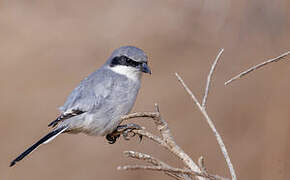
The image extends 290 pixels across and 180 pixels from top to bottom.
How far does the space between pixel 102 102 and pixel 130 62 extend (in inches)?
8.4

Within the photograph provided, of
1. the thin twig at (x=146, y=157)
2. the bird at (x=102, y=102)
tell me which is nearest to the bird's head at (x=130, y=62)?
the bird at (x=102, y=102)

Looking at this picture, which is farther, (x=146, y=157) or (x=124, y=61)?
(x=124, y=61)

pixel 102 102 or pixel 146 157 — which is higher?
pixel 146 157

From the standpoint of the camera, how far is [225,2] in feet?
8.73

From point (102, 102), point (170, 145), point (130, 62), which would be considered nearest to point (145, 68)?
point (130, 62)

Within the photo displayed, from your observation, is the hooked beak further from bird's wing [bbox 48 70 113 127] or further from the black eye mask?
bird's wing [bbox 48 70 113 127]

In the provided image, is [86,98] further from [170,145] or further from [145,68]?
[170,145]

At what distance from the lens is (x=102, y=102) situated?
6.03 ft

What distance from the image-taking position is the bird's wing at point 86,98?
1803 millimetres

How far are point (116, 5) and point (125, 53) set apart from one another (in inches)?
53.3

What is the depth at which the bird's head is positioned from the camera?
→ 6.18 ft

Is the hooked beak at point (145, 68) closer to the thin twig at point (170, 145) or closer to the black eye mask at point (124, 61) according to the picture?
the black eye mask at point (124, 61)

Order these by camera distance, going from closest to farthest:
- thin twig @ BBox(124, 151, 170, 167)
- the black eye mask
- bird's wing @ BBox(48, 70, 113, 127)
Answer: thin twig @ BBox(124, 151, 170, 167) < bird's wing @ BBox(48, 70, 113, 127) < the black eye mask

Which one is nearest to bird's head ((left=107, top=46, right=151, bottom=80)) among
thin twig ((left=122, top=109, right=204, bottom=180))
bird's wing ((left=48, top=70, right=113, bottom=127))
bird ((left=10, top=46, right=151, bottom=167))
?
bird ((left=10, top=46, right=151, bottom=167))
